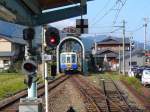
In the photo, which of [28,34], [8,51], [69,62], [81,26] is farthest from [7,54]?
[28,34]

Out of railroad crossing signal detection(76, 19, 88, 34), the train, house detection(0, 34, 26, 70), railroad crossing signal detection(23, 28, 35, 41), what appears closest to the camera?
railroad crossing signal detection(23, 28, 35, 41)

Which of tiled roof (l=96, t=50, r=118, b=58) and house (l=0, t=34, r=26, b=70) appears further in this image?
tiled roof (l=96, t=50, r=118, b=58)

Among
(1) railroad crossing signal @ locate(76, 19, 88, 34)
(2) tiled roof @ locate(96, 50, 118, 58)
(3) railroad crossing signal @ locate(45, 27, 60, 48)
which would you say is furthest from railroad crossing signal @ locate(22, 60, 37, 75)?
(2) tiled roof @ locate(96, 50, 118, 58)

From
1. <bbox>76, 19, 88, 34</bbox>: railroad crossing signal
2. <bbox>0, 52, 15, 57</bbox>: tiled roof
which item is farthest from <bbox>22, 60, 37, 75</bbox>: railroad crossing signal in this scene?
<bbox>0, 52, 15, 57</bbox>: tiled roof

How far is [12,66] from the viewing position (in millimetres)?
70750

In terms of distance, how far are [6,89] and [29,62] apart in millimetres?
22316

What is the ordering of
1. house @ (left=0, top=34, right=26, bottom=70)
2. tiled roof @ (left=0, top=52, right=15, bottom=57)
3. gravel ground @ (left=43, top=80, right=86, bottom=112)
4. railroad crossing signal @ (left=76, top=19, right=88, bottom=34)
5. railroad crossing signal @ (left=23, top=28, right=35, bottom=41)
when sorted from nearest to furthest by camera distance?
railroad crossing signal @ (left=23, top=28, right=35, bottom=41)
railroad crossing signal @ (left=76, top=19, right=88, bottom=34)
gravel ground @ (left=43, top=80, right=86, bottom=112)
house @ (left=0, top=34, right=26, bottom=70)
tiled roof @ (left=0, top=52, right=15, bottom=57)

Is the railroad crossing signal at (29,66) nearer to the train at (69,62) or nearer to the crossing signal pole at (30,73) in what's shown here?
the crossing signal pole at (30,73)

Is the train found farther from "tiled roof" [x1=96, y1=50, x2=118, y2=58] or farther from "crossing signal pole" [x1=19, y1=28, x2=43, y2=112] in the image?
"crossing signal pole" [x1=19, y1=28, x2=43, y2=112]

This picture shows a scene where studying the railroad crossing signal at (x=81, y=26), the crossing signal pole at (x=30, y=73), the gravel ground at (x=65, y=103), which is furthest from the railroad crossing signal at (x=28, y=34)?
the gravel ground at (x=65, y=103)

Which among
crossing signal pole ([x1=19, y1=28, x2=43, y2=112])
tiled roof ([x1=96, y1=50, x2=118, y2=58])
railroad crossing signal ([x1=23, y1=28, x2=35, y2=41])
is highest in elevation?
tiled roof ([x1=96, y1=50, x2=118, y2=58])

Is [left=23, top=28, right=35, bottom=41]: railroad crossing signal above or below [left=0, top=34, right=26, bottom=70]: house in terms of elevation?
below

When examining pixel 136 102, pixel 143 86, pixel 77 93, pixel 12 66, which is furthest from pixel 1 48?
pixel 136 102

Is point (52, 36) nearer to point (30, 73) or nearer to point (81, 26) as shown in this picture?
point (30, 73)
